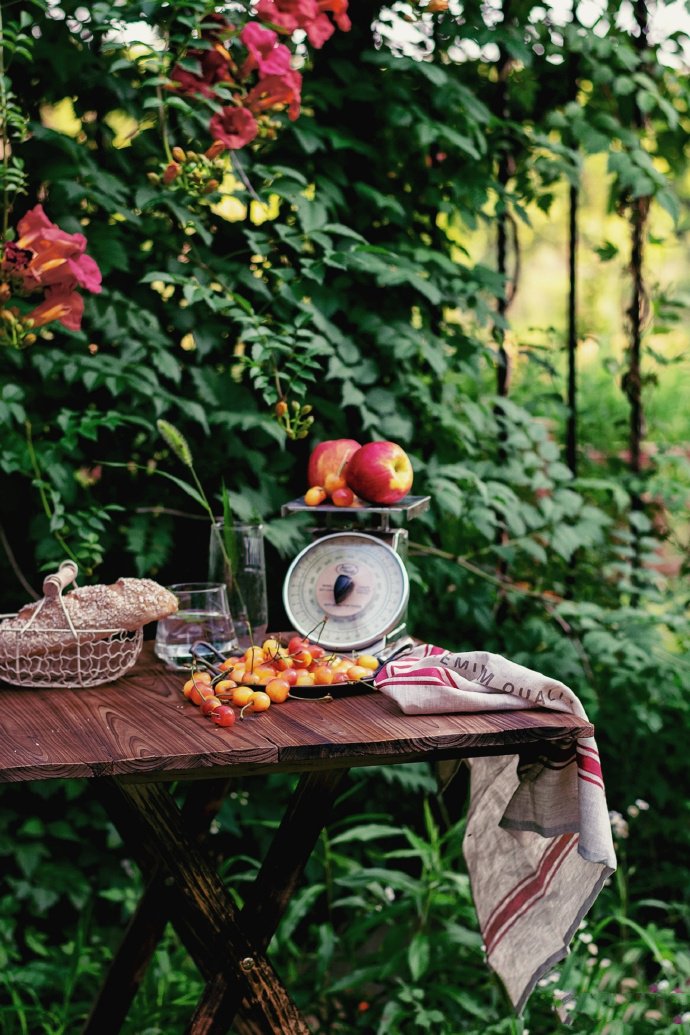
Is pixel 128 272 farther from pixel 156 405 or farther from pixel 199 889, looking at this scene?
pixel 199 889

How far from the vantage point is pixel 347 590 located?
6.92 ft

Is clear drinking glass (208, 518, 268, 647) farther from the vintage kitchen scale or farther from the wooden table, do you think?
the wooden table

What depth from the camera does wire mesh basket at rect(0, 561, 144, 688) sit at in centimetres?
189

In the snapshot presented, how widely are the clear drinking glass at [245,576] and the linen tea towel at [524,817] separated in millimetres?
328

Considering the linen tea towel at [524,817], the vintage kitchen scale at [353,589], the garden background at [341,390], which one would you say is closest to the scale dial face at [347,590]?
the vintage kitchen scale at [353,589]

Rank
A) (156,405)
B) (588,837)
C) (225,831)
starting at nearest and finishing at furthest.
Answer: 1. (588,837)
2. (156,405)
3. (225,831)

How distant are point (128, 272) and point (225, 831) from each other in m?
1.43

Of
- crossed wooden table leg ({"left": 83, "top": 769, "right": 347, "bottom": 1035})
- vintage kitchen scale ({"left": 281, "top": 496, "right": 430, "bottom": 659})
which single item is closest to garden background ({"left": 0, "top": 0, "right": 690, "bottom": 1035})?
vintage kitchen scale ({"left": 281, "top": 496, "right": 430, "bottom": 659})

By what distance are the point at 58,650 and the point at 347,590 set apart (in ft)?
1.72

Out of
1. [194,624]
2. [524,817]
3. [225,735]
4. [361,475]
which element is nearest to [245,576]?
[194,624]

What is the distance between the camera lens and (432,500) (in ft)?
9.57

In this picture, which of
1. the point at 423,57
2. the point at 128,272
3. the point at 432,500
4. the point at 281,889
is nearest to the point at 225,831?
the point at 432,500

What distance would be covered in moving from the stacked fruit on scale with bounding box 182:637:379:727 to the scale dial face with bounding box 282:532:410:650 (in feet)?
0.18

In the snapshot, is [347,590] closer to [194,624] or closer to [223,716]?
[194,624]
